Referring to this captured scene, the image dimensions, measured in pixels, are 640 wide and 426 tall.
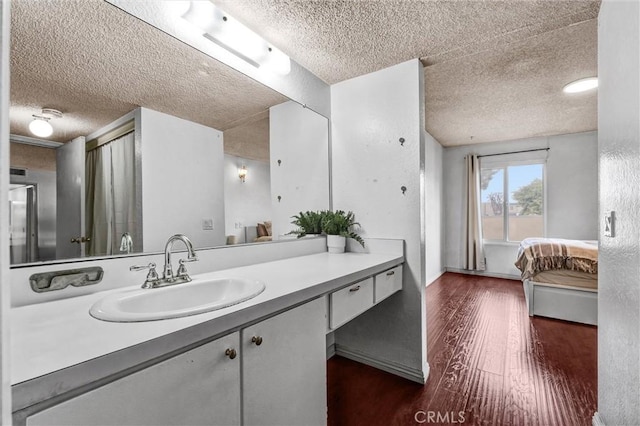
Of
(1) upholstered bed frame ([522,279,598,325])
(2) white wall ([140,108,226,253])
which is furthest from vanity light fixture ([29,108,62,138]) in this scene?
(1) upholstered bed frame ([522,279,598,325])

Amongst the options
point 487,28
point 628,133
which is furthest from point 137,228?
point 487,28

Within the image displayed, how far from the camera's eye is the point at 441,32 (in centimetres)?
175

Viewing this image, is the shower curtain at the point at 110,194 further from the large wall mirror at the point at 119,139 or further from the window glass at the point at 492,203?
the window glass at the point at 492,203

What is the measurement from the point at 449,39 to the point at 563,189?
4.08 meters

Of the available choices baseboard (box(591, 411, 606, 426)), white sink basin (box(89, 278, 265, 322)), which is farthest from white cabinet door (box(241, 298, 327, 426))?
baseboard (box(591, 411, 606, 426))

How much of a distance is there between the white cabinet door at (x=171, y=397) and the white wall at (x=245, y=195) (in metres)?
0.91

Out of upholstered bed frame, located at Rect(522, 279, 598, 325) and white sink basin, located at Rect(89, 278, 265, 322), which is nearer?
white sink basin, located at Rect(89, 278, 265, 322)

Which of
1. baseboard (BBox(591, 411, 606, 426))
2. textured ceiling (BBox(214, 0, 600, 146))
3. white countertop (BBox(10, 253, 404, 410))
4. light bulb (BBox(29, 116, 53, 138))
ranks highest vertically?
textured ceiling (BBox(214, 0, 600, 146))

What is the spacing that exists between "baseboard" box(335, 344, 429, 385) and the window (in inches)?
155

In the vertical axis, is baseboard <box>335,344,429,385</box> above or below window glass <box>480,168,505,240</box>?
below

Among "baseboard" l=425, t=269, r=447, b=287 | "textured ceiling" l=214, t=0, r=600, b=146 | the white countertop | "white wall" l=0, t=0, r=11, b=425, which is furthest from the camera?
"baseboard" l=425, t=269, r=447, b=287

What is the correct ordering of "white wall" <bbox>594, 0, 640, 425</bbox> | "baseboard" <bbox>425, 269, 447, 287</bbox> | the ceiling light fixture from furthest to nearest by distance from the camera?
"baseboard" <bbox>425, 269, 447, 287</bbox> < the ceiling light fixture < "white wall" <bbox>594, 0, 640, 425</bbox>

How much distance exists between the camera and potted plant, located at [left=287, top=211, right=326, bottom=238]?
6.99ft

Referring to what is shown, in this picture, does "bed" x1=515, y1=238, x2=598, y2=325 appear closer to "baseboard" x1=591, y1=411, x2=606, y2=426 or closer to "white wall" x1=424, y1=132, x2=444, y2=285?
"white wall" x1=424, y1=132, x2=444, y2=285
